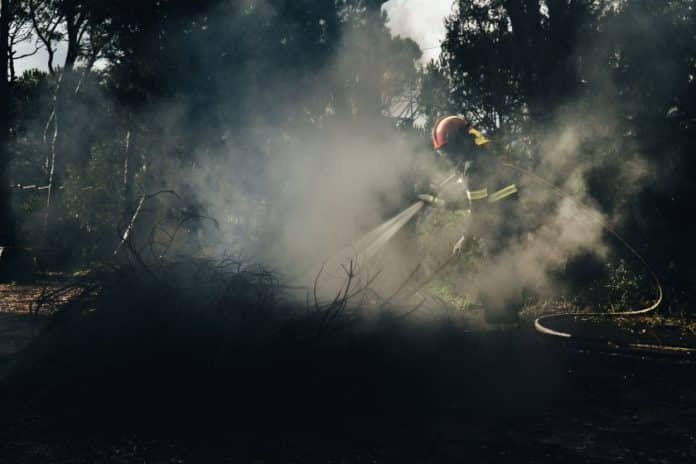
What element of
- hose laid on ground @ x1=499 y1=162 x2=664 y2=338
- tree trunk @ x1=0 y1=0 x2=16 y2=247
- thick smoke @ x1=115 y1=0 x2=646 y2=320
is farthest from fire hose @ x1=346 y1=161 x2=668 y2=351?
tree trunk @ x1=0 y1=0 x2=16 y2=247

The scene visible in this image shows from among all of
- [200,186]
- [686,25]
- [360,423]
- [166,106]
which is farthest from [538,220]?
[166,106]

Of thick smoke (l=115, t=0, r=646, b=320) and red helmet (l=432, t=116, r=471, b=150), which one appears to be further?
thick smoke (l=115, t=0, r=646, b=320)

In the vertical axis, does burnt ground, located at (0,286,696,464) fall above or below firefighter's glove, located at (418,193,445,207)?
below

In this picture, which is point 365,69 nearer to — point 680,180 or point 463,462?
point 680,180

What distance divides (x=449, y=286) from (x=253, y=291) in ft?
14.4

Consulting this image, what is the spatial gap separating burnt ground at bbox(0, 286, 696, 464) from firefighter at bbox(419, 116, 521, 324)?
91 centimetres

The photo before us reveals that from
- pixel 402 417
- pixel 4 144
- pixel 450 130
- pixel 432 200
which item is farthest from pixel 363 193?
pixel 4 144

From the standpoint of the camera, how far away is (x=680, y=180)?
658 centimetres

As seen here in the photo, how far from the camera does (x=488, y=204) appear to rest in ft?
19.9

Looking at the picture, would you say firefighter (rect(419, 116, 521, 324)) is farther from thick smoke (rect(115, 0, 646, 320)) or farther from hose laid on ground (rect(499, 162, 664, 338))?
hose laid on ground (rect(499, 162, 664, 338))

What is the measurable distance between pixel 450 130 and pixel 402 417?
3.33 m

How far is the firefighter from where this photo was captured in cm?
588

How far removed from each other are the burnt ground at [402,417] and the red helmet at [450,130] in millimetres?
2213

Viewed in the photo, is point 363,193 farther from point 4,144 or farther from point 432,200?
point 4,144
